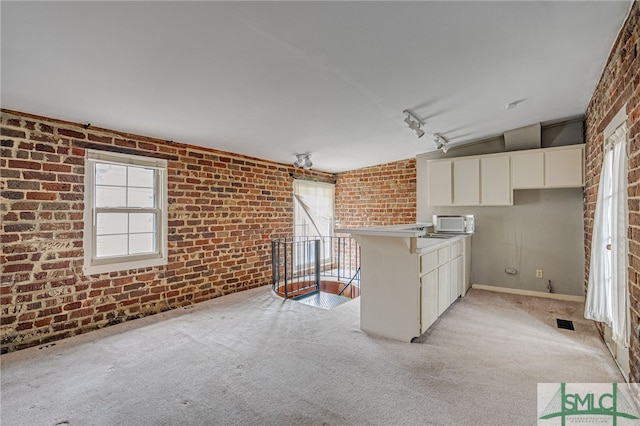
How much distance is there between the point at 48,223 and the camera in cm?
279

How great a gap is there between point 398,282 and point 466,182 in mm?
2578

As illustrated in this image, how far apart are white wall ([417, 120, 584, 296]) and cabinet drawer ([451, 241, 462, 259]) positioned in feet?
2.87

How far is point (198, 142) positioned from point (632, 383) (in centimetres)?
463

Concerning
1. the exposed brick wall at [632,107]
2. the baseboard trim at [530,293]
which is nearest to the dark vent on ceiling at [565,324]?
the baseboard trim at [530,293]

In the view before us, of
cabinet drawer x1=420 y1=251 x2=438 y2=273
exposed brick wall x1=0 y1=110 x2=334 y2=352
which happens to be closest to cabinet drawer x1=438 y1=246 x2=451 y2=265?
cabinet drawer x1=420 y1=251 x2=438 y2=273

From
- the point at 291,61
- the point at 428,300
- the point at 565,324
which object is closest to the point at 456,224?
the point at 565,324

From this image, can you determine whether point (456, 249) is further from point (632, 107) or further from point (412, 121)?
point (632, 107)

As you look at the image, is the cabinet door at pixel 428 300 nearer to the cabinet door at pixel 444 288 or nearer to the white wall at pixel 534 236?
the cabinet door at pixel 444 288

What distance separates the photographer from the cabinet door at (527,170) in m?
4.06

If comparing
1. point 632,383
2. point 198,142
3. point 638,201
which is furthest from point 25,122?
point 632,383

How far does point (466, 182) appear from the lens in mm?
4613

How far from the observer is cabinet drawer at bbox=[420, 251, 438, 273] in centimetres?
289

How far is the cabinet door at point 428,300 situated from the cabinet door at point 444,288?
0.14 m

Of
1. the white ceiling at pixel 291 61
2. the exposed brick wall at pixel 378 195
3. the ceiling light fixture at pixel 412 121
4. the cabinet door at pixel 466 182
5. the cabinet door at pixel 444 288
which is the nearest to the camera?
the white ceiling at pixel 291 61
